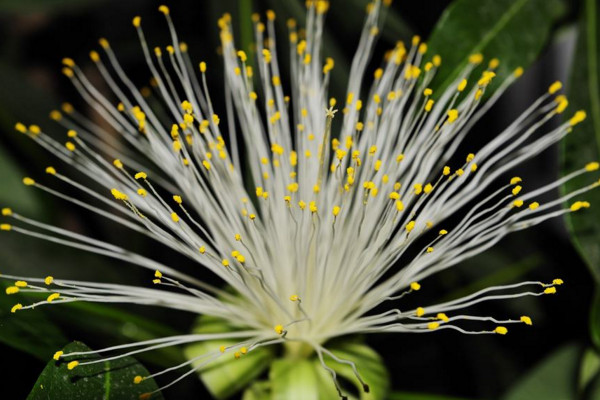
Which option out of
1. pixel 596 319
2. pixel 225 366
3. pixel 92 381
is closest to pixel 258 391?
pixel 225 366

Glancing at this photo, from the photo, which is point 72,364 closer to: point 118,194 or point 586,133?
point 118,194

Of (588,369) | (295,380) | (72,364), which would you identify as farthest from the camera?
(588,369)

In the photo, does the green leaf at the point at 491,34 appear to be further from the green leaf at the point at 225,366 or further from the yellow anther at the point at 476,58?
the green leaf at the point at 225,366

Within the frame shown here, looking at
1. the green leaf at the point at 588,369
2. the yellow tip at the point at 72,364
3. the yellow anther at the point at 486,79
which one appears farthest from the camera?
the green leaf at the point at 588,369

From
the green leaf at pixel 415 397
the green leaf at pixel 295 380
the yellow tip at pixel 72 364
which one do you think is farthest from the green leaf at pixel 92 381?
the green leaf at pixel 415 397

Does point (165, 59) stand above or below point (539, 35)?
above

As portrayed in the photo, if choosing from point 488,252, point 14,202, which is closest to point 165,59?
point 14,202

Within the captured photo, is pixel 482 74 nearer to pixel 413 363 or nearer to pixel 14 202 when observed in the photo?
pixel 413 363
